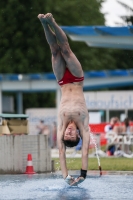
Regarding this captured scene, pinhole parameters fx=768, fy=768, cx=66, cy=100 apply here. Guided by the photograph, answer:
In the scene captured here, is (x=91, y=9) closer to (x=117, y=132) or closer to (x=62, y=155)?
(x=117, y=132)

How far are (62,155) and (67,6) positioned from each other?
51481 millimetres

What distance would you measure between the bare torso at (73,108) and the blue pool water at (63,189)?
3.22 ft

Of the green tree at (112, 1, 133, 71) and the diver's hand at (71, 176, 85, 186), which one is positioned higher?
the green tree at (112, 1, 133, 71)

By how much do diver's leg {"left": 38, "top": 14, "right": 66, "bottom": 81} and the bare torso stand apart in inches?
9.2

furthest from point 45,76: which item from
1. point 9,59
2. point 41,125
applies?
point 9,59

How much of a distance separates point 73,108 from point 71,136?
55cm

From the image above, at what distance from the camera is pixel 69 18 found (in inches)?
2434

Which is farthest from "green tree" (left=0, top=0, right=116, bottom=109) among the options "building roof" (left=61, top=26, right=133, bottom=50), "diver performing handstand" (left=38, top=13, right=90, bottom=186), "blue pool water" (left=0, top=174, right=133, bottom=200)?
"diver performing handstand" (left=38, top=13, right=90, bottom=186)

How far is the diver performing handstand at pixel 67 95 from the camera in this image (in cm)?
1169

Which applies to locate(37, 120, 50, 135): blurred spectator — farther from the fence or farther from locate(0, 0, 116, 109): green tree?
the fence

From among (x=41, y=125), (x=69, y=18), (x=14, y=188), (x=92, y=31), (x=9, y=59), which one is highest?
(x=69, y=18)

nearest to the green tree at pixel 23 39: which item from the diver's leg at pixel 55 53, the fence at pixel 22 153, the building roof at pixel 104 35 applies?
the building roof at pixel 104 35

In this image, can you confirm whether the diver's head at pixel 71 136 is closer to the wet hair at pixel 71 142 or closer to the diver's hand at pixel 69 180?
the wet hair at pixel 71 142

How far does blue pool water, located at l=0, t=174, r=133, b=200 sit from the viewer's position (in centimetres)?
992
